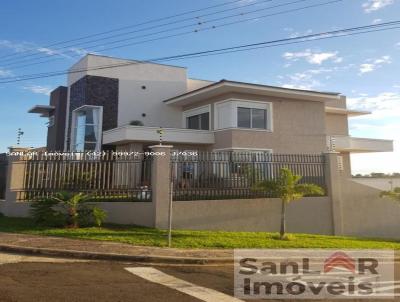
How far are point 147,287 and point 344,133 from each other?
27374 mm

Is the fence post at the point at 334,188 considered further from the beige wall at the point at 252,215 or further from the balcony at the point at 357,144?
the balcony at the point at 357,144

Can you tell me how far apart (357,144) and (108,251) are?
23.3 m

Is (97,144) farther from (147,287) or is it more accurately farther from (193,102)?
(147,287)

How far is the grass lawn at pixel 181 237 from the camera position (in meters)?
10.2

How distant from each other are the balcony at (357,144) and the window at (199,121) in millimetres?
8245

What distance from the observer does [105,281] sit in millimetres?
6395

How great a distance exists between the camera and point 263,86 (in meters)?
21.6

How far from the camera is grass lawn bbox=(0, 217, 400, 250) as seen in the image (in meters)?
10.2

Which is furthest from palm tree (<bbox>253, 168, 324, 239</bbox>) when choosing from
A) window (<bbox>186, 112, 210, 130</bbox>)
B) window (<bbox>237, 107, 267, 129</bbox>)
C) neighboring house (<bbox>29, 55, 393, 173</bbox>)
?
window (<bbox>186, 112, 210, 130</bbox>)

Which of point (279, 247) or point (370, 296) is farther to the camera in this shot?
point (279, 247)

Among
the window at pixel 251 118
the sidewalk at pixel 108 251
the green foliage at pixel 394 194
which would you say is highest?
the window at pixel 251 118

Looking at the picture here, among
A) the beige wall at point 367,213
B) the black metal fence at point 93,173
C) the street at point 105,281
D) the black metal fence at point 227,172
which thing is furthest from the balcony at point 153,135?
the street at point 105,281

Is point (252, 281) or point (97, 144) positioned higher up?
point (97, 144)

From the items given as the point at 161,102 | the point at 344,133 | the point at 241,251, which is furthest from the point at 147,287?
the point at 344,133
